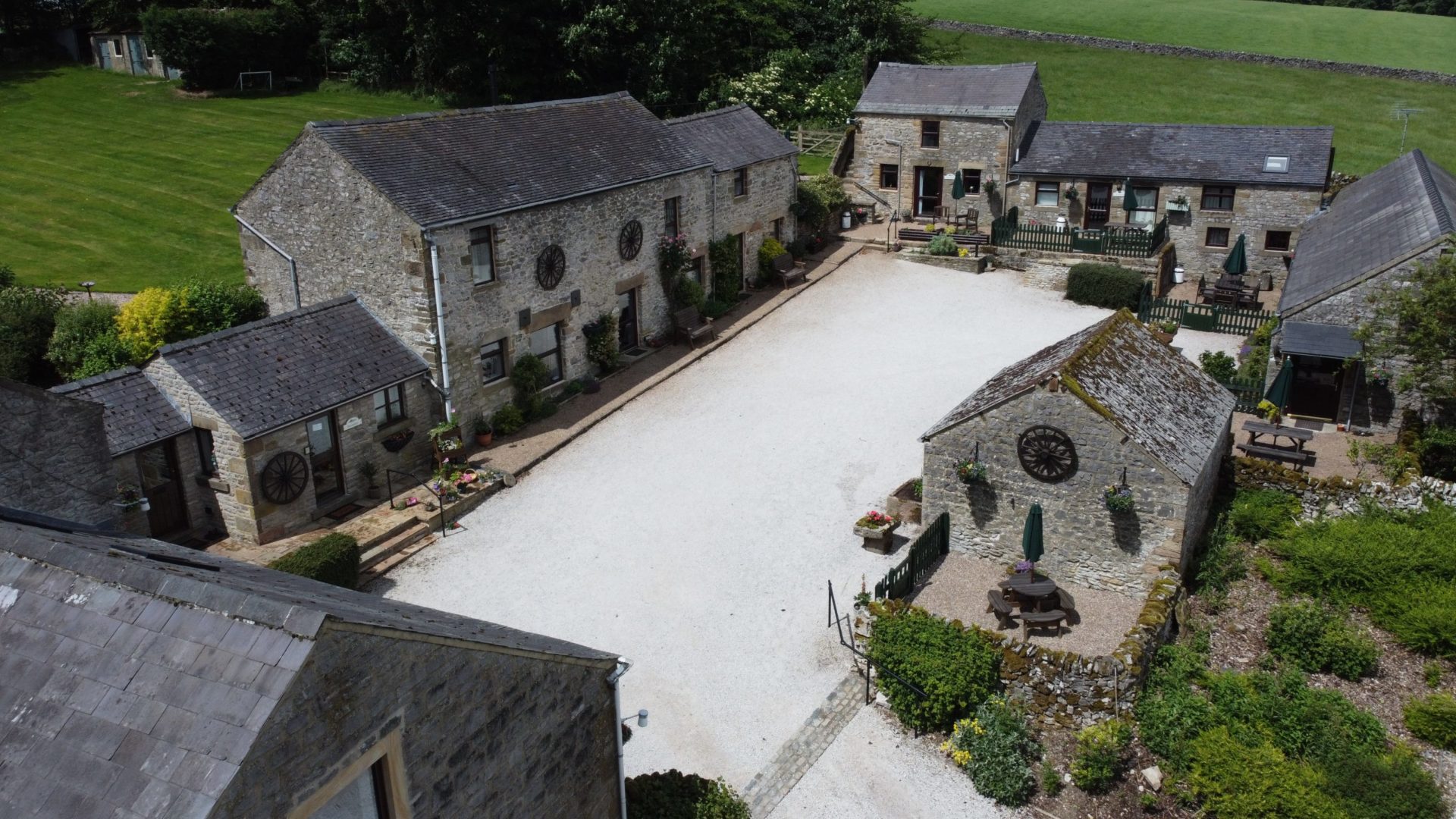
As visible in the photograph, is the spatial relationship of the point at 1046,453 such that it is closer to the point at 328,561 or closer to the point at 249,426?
the point at 328,561

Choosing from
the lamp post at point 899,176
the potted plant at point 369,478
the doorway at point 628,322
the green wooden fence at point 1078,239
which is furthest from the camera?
the lamp post at point 899,176

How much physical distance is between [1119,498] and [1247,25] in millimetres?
64555

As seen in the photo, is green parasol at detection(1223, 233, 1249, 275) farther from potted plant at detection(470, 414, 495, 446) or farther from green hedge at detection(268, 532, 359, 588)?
green hedge at detection(268, 532, 359, 588)

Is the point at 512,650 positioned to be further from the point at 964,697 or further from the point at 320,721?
the point at 964,697

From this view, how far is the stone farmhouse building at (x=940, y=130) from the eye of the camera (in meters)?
39.4

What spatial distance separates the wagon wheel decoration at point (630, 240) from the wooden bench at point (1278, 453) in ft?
48.5

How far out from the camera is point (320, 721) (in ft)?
22.2

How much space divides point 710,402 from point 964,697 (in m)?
12.5

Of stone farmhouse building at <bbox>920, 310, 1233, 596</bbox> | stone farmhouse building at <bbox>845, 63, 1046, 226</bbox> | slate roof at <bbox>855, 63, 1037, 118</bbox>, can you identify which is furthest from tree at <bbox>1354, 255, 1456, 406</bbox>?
slate roof at <bbox>855, 63, 1037, 118</bbox>

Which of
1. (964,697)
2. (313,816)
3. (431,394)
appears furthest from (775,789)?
(431,394)

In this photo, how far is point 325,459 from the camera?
Result: 2083cm

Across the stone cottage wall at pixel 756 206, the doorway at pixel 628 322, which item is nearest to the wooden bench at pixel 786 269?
the stone cottage wall at pixel 756 206

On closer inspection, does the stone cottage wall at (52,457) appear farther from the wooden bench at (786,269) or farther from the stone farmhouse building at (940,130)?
the stone farmhouse building at (940,130)

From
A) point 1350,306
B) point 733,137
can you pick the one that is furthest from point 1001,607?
point 733,137
